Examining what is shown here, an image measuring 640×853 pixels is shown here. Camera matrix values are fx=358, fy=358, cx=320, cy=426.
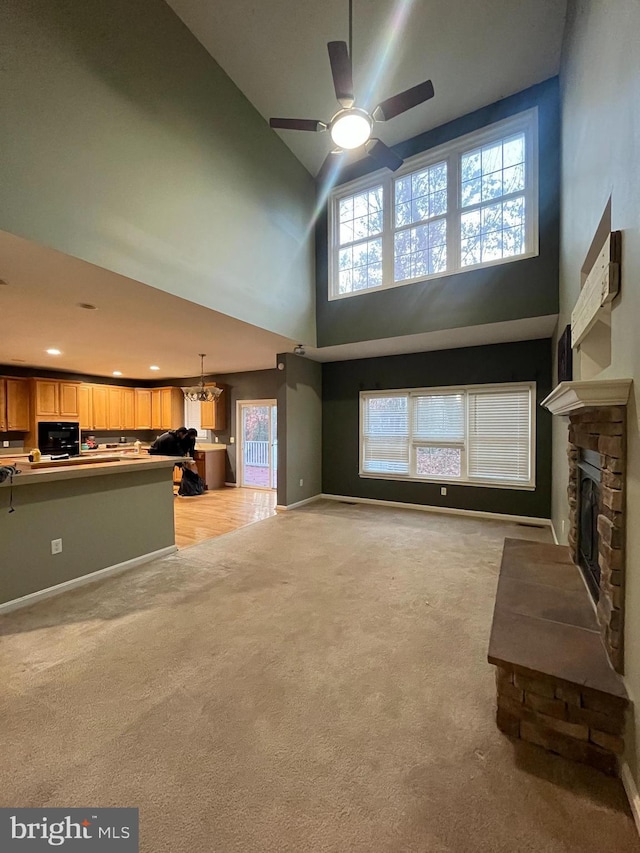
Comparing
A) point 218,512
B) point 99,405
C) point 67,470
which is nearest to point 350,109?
point 67,470

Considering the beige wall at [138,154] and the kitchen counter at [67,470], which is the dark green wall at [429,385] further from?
the kitchen counter at [67,470]

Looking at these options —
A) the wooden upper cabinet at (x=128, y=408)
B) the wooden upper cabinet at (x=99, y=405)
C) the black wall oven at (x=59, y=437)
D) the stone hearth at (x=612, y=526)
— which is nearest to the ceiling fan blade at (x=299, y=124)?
the stone hearth at (x=612, y=526)

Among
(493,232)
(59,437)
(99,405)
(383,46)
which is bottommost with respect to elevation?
(59,437)

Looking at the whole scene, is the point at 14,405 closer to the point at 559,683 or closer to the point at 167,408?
the point at 167,408

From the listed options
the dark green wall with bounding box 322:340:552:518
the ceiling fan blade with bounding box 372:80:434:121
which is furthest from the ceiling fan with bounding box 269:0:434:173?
the dark green wall with bounding box 322:340:552:518

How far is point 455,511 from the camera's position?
216 inches

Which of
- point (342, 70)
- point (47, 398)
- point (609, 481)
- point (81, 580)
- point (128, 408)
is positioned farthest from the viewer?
point (128, 408)

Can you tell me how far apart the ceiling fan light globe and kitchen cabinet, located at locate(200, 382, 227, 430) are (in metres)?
6.09

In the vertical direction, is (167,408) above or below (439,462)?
above

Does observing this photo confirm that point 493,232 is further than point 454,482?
No

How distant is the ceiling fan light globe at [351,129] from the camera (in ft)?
8.57

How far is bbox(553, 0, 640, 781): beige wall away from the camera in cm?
137

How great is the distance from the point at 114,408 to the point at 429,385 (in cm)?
724

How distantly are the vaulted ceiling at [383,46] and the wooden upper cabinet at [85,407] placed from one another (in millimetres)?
6547
